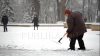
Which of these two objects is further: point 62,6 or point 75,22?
point 62,6

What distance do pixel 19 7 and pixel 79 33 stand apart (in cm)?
6925

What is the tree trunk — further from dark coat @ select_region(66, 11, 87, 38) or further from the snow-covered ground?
dark coat @ select_region(66, 11, 87, 38)

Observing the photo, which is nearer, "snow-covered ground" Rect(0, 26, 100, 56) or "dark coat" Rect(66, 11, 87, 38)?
"snow-covered ground" Rect(0, 26, 100, 56)

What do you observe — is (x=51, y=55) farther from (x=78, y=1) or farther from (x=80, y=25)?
(x=78, y=1)

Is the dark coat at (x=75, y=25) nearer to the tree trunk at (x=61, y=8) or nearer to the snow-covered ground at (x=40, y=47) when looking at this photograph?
the snow-covered ground at (x=40, y=47)

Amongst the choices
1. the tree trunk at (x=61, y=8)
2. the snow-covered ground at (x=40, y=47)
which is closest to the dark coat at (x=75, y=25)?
the snow-covered ground at (x=40, y=47)

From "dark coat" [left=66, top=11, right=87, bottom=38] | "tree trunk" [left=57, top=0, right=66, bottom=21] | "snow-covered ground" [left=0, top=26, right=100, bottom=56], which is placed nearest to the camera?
"snow-covered ground" [left=0, top=26, right=100, bottom=56]


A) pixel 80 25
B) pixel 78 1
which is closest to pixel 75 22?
pixel 80 25

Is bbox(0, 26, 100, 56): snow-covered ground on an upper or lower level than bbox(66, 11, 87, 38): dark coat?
lower

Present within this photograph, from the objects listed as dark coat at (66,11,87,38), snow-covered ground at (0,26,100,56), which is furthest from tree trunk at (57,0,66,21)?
dark coat at (66,11,87,38)

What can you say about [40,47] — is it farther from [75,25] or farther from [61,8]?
[61,8]

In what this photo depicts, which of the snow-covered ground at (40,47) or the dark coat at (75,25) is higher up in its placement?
the dark coat at (75,25)

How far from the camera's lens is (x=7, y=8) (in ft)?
148

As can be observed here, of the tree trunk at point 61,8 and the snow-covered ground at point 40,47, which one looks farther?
the tree trunk at point 61,8
